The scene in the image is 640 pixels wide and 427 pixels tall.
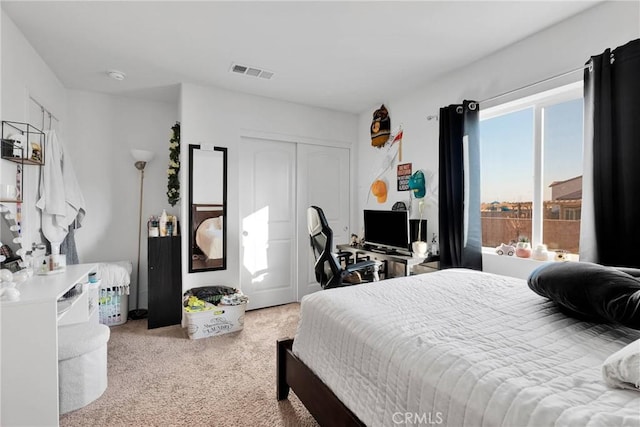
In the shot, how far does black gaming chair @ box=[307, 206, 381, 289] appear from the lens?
105 inches

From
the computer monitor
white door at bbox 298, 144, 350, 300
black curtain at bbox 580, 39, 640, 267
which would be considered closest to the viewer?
black curtain at bbox 580, 39, 640, 267

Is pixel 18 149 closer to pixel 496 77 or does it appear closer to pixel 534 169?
pixel 496 77

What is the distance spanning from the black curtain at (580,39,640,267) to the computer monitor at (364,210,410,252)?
4.66 feet

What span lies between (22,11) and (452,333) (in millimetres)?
3130

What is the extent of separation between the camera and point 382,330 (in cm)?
125

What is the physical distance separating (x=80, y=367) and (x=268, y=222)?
2301 millimetres

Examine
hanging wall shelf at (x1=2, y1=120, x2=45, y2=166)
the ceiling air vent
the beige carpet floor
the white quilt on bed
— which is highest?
the ceiling air vent

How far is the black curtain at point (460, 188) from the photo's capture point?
270 cm

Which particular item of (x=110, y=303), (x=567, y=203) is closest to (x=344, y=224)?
(x=567, y=203)

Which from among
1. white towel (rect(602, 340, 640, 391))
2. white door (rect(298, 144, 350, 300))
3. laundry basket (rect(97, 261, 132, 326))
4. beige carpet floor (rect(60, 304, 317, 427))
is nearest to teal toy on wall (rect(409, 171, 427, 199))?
white door (rect(298, 144, 350, 300))

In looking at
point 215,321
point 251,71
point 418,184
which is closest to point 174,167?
point 251,71

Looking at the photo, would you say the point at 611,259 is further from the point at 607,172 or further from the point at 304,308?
the point at 304,308

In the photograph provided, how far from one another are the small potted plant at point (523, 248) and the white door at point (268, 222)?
245 centimetres

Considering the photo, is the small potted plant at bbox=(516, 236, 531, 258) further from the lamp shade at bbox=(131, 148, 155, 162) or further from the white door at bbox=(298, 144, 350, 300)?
the lamp shade at bbox=(131, 148, 155, 162)
